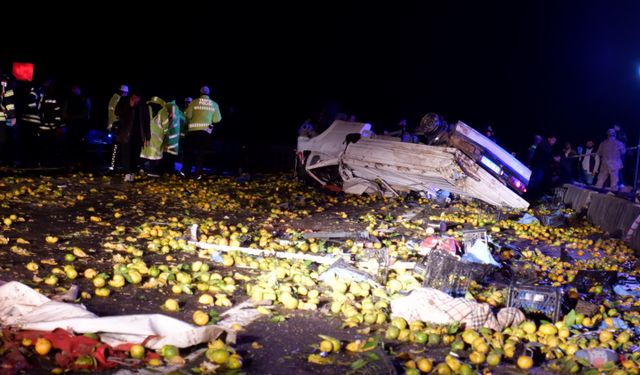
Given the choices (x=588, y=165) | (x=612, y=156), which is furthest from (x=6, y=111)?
(x=588, y=165)

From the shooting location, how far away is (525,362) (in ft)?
12.6

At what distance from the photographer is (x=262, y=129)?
27.8 meters

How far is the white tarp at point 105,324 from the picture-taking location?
3.64 m

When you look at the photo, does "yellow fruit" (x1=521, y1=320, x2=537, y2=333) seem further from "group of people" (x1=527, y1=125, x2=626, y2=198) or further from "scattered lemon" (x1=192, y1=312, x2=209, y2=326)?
"group of people" (x1=527, y1=125, x2=626, y2=198)

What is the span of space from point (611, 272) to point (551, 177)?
11.7 m

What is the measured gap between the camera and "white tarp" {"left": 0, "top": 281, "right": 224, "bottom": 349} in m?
3.64

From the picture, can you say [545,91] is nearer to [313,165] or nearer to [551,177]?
[551,177]

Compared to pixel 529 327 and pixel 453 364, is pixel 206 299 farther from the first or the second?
pixel 529 327

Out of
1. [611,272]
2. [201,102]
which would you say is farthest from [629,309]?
[201,102]

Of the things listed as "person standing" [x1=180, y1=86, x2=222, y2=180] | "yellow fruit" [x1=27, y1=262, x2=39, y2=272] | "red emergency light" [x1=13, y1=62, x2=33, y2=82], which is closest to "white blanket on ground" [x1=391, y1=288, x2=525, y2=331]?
"yellow fruit" [x1=27, y1=262, x2=39, y2=272]

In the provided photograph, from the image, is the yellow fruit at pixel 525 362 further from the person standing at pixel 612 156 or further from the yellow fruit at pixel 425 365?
the person standing at pixel 612 156

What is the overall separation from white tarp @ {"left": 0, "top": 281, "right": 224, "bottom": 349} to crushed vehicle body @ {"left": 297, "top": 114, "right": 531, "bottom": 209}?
27.8ft

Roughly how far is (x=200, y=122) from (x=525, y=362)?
11.4 metres

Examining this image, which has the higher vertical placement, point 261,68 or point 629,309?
point 261,68
